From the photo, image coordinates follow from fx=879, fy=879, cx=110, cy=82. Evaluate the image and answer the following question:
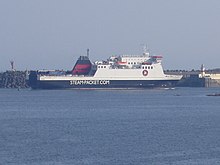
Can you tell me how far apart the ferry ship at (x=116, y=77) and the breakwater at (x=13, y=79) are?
34.9 metres

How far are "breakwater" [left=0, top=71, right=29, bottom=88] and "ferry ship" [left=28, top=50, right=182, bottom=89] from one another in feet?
115

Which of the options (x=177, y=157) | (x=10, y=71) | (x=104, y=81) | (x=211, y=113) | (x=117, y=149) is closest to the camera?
(x=177, y=157)

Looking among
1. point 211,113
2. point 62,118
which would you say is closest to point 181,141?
point 62,118

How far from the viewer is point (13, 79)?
14800 cm

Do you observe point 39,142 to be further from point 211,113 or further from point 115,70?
point 115,70

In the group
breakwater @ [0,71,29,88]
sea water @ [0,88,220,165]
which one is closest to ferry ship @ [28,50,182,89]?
breakwater @ [0,71,29,88]

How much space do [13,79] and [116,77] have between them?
46711mm

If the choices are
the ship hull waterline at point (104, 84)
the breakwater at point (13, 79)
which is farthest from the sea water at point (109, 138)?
the breakwater at point (13, 79)

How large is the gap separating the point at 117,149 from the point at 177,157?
3.01 metres

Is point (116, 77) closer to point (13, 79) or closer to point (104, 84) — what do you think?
point (104, 84)

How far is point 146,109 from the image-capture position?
62062 millimetres

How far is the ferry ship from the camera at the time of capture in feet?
342

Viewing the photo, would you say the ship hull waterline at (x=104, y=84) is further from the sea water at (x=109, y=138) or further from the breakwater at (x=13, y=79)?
the sea water at (x=109, y=138)

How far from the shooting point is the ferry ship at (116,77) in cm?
10438
